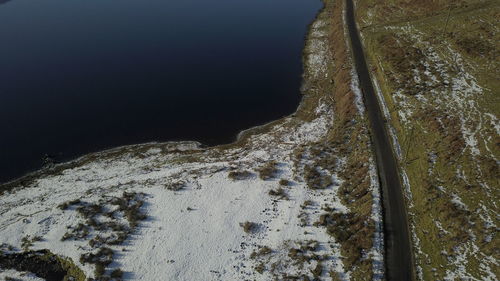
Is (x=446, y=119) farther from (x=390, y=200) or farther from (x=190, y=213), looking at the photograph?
(x=190, y=213)

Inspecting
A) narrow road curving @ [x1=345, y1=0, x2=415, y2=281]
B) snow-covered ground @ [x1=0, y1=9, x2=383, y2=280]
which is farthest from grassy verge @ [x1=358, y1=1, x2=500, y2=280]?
snow-covered ground @ [x1=0, y1=9, x2=383, y2=280]

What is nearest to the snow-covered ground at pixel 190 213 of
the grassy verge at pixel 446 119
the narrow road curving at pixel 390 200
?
the narrow road curving at pixel 390 200

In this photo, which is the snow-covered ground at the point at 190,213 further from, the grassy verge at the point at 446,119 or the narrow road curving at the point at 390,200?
the grassy verge at the point at 446,119

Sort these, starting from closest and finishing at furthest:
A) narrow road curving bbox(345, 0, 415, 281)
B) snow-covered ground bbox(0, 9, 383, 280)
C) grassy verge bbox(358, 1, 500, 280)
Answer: narrow road curving bbox(345, 0, 415, 281), grassy verge bbox(358, 1, 500, 280), snow-covered ground bbox(0, 9, 383, 280)

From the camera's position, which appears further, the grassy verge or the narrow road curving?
the grassy verge

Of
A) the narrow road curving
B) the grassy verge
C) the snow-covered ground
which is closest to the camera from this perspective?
the narrow road curving

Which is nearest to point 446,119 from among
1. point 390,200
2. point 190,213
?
point 390,200

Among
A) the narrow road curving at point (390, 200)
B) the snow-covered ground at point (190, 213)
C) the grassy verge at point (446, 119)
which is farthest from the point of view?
the snow-covered ground at point (190, 213)

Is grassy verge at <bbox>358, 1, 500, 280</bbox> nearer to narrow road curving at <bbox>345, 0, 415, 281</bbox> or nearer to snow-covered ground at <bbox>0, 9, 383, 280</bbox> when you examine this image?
narrow road curving at <bbox>345, 0, 415, 281</bbox>

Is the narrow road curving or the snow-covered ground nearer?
the narrow road curving

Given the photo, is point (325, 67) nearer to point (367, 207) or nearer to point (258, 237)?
point (367, 207)
